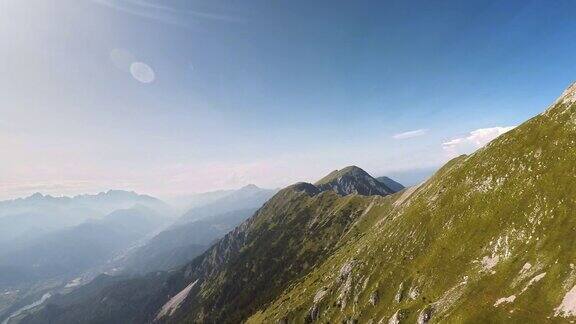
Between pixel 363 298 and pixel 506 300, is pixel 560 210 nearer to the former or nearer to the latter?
pixel 506 300

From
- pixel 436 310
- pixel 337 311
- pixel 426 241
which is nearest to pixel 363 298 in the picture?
pixel 337 311

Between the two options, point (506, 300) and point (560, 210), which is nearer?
point (506, 300)

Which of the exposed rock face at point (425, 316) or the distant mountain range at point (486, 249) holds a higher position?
the distant mountain range at point (486, 249)

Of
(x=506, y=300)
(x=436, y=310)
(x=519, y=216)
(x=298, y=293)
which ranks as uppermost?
(x=519, y=216)

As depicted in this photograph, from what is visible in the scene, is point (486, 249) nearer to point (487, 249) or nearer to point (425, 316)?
point (487, 249)

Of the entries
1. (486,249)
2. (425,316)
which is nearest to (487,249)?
(486,249)

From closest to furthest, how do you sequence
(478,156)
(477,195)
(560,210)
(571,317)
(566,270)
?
(571,317) < (566,270) < (560,210) < (477,195) < (478,156)

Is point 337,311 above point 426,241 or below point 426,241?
below

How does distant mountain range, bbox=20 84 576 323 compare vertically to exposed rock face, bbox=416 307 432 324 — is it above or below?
above
